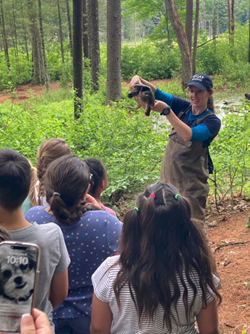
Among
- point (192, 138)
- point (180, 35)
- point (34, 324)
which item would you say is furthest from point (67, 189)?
point (180, 35)

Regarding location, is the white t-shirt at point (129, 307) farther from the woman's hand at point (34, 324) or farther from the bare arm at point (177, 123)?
the bare arm at point (177, 123)

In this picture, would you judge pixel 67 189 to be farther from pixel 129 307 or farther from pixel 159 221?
pixel 129 307

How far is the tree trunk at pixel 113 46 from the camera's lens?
12.7 metres

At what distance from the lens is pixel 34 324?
1295mm

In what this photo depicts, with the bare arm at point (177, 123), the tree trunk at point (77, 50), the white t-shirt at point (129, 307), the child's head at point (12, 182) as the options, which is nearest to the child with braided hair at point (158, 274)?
the white t-shirt at point (129, 307)

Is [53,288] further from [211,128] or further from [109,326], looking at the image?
[211,128]

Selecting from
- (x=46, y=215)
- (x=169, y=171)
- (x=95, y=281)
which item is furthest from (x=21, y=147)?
(x=95, y=281)

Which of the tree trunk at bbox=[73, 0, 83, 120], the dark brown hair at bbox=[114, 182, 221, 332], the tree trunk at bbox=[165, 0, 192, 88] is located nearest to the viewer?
the dark brown hair at bbox=[114, 182, 221, 332]

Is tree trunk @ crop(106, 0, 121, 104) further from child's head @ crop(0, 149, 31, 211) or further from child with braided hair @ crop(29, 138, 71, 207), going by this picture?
child's head @ crop(0, 149, 31, 211)

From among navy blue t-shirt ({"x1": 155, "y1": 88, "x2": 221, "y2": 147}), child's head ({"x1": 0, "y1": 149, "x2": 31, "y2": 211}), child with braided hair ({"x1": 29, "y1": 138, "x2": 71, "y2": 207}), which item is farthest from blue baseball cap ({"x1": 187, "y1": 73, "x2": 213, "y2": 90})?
child's head ({"x1": 0, "y1": 149, "x2": 31, "y2": 211})

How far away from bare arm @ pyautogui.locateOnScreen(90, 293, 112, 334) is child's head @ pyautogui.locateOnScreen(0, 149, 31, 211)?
0.64m

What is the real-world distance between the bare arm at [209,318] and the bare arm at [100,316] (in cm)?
47

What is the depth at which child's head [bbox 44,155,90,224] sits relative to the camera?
8.00 feet

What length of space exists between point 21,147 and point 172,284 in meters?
5.23
